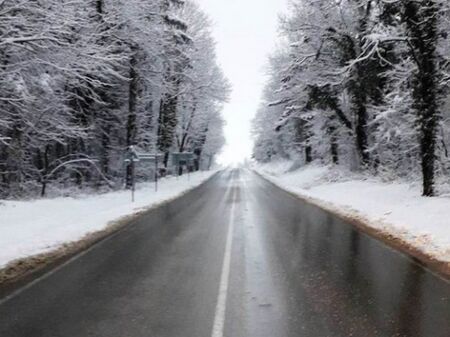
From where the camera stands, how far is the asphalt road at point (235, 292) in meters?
5.87

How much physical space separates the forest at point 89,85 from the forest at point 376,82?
837 centimetres

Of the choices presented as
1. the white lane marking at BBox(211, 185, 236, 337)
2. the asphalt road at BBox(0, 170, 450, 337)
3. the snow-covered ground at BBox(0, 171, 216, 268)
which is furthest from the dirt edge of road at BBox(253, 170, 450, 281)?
the snow-covered ground at BBox(0, 171, 216, 268)

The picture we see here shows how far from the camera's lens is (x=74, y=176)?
1209 inches

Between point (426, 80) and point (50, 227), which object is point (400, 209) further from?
point (50, 227)

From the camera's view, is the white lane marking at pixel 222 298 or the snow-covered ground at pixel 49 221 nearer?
the white lane marking at pixel 222 298

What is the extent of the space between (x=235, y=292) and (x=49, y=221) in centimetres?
956

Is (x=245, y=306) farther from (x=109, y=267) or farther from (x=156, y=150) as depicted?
(x=156, y=150)

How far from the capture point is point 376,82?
2581 centimetres

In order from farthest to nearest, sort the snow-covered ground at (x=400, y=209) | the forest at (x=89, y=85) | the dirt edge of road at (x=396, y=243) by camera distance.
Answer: the forest at (x=89, y=85), the snow-covered ground at (x=400, y=209), the dirt edge of road at (x=396, y=243)

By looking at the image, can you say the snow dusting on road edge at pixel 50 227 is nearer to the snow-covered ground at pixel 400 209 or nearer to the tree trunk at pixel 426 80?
the snow-covered ground at pixel 400 209

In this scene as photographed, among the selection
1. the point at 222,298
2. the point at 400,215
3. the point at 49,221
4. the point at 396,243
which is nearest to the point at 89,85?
the point at 49,221

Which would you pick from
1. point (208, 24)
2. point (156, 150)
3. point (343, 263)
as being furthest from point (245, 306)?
point (208, 24)

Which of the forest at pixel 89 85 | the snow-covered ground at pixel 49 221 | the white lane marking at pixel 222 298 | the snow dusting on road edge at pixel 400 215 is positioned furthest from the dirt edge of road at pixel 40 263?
the snow dusting on road edge at pixel 400 215

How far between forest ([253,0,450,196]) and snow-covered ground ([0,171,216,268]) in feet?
35.4
